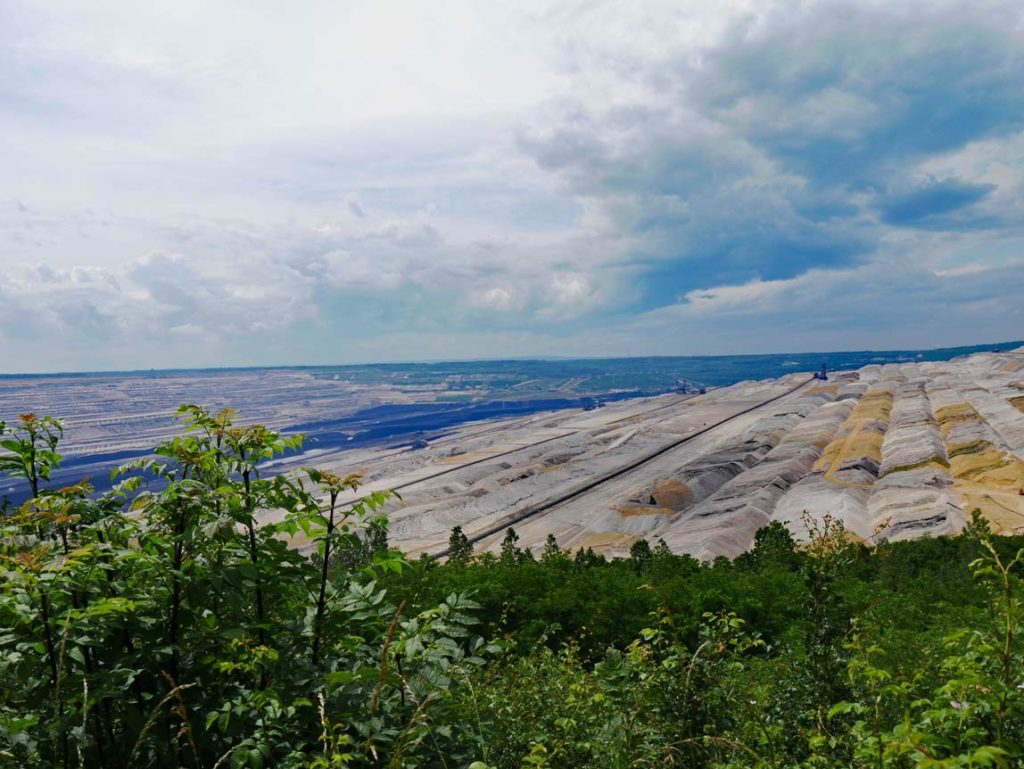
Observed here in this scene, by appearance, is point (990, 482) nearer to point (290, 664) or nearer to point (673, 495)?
point (673, 495)

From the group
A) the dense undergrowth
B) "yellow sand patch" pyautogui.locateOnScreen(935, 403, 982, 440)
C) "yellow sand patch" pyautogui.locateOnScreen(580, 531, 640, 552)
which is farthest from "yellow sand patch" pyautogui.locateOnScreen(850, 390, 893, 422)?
the dense undergrowth

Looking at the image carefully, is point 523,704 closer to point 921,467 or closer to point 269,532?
Answer: point 269,532

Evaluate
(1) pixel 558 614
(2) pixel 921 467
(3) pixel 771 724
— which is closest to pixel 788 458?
(2) pixel 921 467

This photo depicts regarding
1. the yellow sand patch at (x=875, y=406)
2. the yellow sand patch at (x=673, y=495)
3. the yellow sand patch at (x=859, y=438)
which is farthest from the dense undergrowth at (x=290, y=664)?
the yellow sand patch at (x=875, y=406)

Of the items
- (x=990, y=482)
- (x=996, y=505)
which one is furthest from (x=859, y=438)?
(x=996, y=505)

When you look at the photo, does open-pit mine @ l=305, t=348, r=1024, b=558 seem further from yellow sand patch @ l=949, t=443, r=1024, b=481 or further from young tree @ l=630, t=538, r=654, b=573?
young tree @ l=630, t=538, r=654, b=573

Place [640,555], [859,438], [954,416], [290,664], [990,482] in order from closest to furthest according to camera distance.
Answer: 1. [290,664]
2. [640,555]
3. [990,482]
4. [859,438]
5. [954,416]
